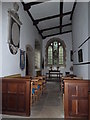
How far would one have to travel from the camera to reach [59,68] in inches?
507

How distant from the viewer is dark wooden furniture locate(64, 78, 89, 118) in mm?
3336

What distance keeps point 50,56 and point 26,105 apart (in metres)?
9.97

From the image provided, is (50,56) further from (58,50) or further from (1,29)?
(1,29)

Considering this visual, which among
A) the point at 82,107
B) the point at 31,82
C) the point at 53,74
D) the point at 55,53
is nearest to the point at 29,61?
the point at 31,82

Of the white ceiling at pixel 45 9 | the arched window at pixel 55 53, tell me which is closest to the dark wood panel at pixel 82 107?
the white ceiling at pixel 45 9

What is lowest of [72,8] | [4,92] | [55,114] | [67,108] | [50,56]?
[55,114]

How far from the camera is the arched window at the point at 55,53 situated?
42.8 ft

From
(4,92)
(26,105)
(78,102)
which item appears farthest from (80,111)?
(4,92)

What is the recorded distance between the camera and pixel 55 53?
518 inches

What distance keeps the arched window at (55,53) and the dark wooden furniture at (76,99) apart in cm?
958

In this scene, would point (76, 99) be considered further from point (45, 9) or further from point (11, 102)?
point (45, 9)

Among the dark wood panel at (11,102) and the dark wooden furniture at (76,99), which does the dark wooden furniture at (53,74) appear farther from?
the dark wooden furniture at (76,99)

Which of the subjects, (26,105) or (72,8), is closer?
(26,105)

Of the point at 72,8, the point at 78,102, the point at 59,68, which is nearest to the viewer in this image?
the point at 78,102
